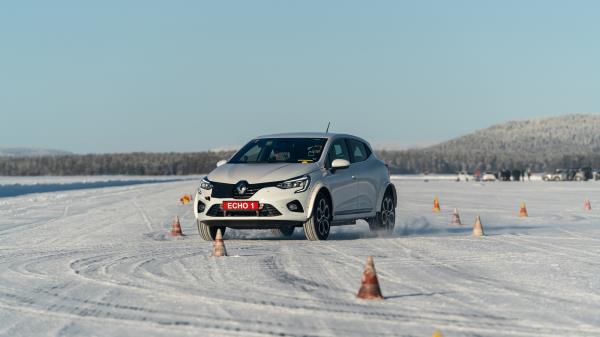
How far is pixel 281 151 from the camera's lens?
16703mm

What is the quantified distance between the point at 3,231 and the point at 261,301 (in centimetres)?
1206

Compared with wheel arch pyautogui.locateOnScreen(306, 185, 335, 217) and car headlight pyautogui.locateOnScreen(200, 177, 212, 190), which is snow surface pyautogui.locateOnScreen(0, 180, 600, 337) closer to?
wheel arch pyautogui.locateOnScreen(306, 185, 335, 217)

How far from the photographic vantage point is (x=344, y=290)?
980cm

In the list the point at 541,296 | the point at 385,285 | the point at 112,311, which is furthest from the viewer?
the point at 385,285

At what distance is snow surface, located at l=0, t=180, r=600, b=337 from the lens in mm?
7836

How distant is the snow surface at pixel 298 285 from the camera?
7.84 meters

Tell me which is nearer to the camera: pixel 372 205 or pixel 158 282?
pixel 158 282

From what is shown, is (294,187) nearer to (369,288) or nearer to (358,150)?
(358,150)

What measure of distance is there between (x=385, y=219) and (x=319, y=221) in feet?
9.15

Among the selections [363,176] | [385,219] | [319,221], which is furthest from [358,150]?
[319,221]

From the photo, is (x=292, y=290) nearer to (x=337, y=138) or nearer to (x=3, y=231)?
(x=337, y=138)

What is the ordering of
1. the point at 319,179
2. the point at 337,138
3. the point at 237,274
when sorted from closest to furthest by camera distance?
the point at 237,274
the point at 319,179
the point at 337,138

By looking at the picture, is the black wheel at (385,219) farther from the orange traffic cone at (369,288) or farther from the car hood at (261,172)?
the orange traffic cone at (369,288)

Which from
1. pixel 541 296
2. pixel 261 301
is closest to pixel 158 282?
pixel 261 301
